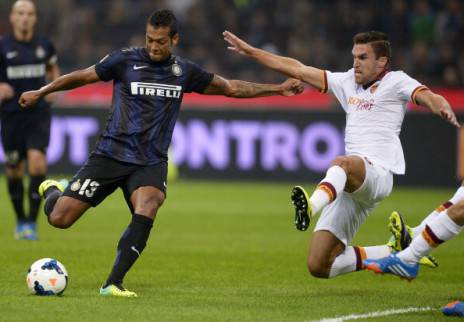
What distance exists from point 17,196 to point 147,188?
475 centimetres

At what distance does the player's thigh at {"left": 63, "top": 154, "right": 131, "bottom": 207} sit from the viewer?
8.33m

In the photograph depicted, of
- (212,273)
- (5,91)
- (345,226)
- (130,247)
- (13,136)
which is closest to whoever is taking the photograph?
(130,247)

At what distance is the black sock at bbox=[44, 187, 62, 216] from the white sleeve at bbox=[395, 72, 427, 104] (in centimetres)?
291

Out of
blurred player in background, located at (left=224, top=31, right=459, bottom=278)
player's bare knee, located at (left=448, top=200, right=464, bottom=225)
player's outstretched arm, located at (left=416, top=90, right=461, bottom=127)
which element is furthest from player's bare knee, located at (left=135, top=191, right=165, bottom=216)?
player's bare knee, located at (left=448, top=200, right=464, bottom=225)

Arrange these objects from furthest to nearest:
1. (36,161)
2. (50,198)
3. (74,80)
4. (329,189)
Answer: (36,161) < (50,198) < (74,80) < (329,189)

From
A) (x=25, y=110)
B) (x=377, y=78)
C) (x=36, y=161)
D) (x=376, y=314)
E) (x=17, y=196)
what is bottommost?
(x=17, y=196)

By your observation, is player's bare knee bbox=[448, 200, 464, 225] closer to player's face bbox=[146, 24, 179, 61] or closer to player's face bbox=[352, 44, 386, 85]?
player's face bbox=[352, 44, 386, 85]

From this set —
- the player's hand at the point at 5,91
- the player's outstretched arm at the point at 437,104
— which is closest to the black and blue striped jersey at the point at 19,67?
the player's hand at the point at 5,91

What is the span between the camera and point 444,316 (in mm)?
7340

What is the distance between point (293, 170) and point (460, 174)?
122 inches

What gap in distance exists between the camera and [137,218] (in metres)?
8.00

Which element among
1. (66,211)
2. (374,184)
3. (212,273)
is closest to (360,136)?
(374,184)

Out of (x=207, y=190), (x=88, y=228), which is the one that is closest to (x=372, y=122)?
(x=88, y=228)

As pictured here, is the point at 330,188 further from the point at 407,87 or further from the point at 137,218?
the point at 137,218
